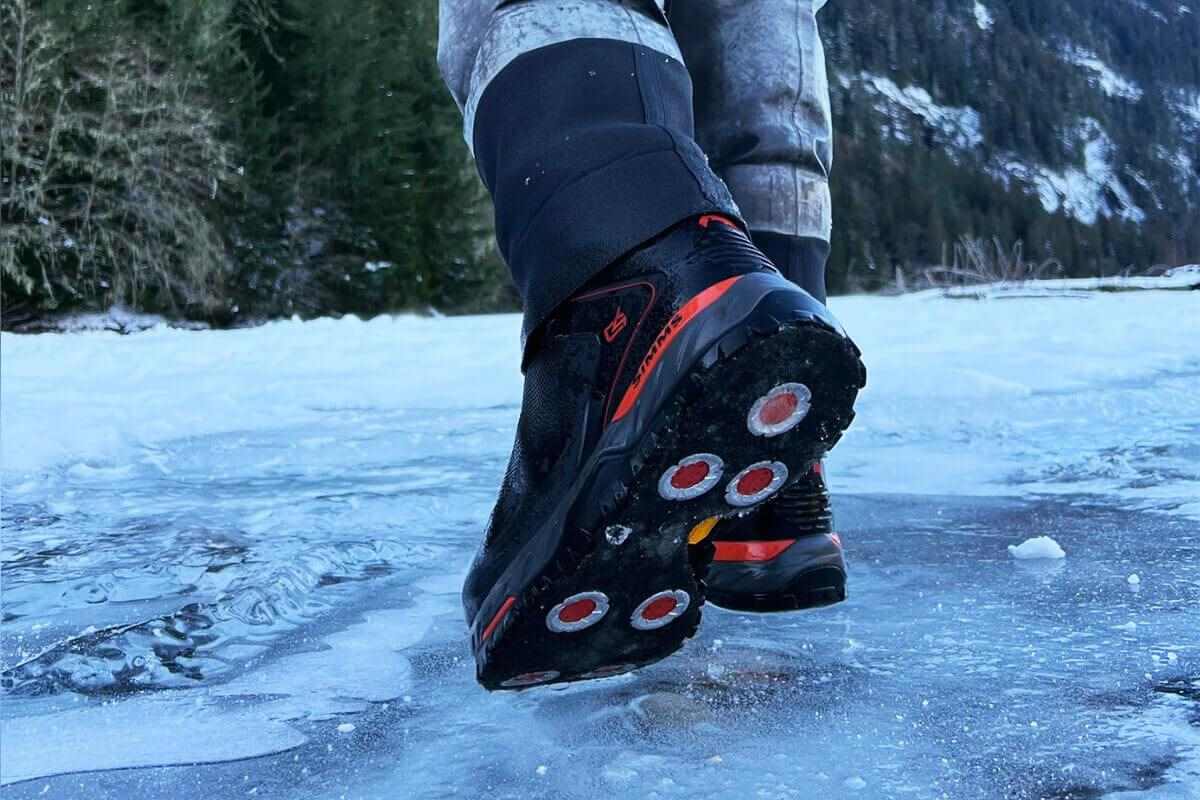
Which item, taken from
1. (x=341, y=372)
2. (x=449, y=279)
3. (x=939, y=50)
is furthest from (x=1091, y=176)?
(x=341, y=372)

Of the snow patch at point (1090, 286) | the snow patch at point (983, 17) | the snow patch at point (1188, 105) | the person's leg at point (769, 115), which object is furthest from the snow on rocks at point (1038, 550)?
the snow patch at point (983, 17)

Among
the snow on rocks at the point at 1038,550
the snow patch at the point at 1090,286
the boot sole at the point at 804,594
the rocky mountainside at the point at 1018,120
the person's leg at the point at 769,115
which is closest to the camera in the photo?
the boot sole at the point at 804,594

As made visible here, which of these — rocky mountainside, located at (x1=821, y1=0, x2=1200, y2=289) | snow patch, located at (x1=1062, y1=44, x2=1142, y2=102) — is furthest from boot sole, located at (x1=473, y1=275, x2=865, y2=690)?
snow patch, located at (x1=1062, y1=44, x2=1142, y2=102)

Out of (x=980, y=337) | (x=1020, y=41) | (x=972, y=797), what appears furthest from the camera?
(x=1020, y=41)

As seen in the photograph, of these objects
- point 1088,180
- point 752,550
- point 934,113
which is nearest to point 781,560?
point 752,550

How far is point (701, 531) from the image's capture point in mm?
756

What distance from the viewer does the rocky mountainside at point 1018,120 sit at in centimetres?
5225

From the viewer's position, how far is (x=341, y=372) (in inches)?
122

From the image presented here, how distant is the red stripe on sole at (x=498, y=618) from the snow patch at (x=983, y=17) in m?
92.9

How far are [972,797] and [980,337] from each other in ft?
11.7

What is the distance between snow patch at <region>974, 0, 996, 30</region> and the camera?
86.1m

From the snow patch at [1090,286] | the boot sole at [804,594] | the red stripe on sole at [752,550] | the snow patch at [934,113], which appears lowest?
the snow patch at [934,113]

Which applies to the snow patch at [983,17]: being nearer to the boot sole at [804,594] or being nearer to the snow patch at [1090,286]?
the snow patch at [1090,286]

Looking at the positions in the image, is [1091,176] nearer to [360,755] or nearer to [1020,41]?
[1020,41]
